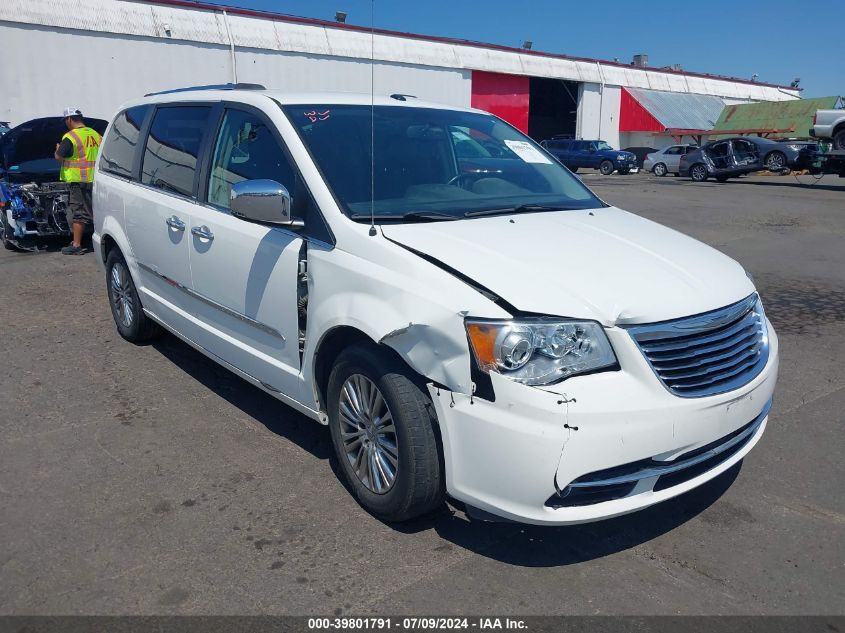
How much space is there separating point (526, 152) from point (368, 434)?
2.19m

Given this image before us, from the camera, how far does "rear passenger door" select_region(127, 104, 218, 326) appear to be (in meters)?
4.57

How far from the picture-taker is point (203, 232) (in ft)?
14.1

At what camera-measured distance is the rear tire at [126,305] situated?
5734mm

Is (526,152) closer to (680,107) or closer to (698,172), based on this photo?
(698,172)

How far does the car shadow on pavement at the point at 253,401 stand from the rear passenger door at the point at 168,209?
49cm

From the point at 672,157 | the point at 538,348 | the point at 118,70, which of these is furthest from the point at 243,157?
the point at 672,157

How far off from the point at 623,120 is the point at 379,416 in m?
44.0

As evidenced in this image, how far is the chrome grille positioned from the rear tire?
4.14 m

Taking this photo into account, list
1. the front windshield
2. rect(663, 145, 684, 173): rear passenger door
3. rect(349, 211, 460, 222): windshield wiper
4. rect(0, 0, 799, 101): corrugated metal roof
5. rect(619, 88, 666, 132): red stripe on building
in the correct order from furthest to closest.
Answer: rect(619, 88, 666, 132): red stripe on building, rect(663, 145, 684, 173): rear passenger door, rect(0, 0, 799, 101): corrugated metal roof, the front windshield, rect(349, 211, 460, 222): windshield wiper

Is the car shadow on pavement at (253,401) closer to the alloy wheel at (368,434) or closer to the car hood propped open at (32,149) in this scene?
the alloy wheel at (368,434)

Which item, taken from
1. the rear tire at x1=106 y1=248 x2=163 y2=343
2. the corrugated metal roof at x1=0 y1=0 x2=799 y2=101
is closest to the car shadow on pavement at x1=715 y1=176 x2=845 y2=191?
the corrugated metal roof at x1=0 y1=0 x2=799 y2=101

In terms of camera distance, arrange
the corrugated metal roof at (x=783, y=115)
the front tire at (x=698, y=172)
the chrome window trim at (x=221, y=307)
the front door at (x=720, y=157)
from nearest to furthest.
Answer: the chrome window trim at (x=221, y=307), the front door at (x=720, y=157), the front tire at (x=698, y=172), the corrugated metal roof at (x=783, y=115)

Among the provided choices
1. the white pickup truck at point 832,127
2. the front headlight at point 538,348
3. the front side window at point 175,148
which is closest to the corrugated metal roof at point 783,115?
the white pickup truck at point 832,127

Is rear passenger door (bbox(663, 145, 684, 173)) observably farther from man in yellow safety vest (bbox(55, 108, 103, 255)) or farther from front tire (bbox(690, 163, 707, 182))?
man in yellow safety vest (bbox(55, 108, 103, 255))
